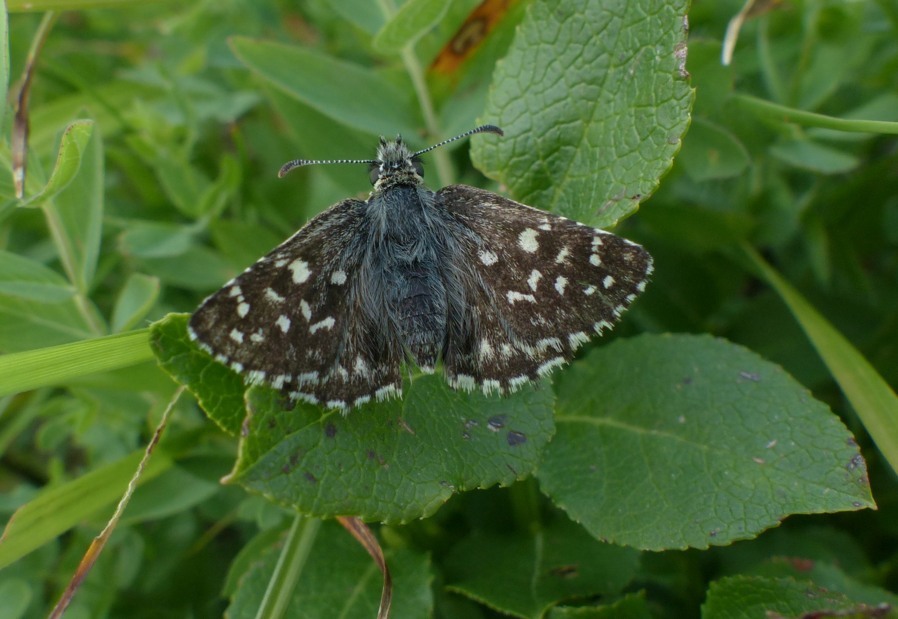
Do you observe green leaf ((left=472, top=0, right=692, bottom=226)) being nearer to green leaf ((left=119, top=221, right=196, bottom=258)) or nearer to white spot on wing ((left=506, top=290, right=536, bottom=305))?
white spot on wing ((left=506, top=290, right=536, bottom=305))

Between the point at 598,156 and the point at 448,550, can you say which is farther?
the point at 448,550

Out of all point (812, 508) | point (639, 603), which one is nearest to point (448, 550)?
point (639, 603)

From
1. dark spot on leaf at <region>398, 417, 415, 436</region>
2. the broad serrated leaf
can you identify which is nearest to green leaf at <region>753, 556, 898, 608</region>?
the broad serrated leaf

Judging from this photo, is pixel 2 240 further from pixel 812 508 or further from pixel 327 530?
pixel 812 508

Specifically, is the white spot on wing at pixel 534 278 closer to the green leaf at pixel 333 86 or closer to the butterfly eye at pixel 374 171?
the butterfly eye at pixel 374 171

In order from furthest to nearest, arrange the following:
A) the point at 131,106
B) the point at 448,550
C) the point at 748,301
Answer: the point at 131,106 → the point at 748,301 → the point at 448,550

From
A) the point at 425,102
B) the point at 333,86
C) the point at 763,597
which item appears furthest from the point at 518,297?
the point at 333,86
